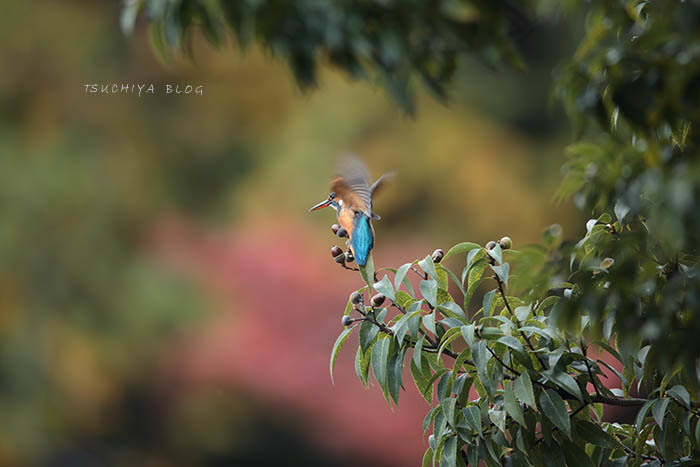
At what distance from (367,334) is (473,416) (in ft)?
0.43

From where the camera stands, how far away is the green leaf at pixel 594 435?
0.70 meters

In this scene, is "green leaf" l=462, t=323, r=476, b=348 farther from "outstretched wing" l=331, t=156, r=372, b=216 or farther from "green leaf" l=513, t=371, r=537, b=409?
"outstretched wing" l=331, t=156, r=372, b=216

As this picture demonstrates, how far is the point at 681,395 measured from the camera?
67 cm

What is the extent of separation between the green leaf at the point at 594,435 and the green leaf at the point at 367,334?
0.23 metres

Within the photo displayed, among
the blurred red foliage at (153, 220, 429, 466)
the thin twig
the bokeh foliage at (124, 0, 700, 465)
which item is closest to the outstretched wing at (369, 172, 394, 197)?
the bokeh foliage at (124, 0, 700, 465)

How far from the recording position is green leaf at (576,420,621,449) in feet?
2.31

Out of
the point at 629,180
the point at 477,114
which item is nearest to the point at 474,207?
the point at 477,114

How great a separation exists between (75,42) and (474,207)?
1.85 meters

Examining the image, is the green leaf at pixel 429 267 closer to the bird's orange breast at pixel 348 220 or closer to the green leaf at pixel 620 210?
the bird's orange breast at pixel 348 220

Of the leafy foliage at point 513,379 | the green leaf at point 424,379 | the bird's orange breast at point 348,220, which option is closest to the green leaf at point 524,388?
the leafy foliage at point 513,379

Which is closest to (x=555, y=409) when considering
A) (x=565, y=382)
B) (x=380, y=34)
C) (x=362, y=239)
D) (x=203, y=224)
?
(x=565, y=382)

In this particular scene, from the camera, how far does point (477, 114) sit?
2.92m

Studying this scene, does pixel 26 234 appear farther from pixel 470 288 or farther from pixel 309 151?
pixel 470 288

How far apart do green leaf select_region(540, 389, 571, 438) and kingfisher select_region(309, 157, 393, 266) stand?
0.73 feet
